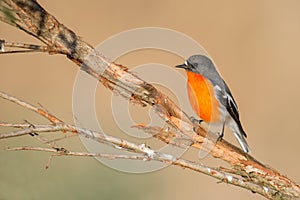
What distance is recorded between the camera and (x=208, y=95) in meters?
2.50

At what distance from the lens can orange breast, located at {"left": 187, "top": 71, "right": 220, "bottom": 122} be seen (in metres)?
2.45

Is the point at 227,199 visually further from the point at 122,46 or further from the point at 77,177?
the point at 122,46

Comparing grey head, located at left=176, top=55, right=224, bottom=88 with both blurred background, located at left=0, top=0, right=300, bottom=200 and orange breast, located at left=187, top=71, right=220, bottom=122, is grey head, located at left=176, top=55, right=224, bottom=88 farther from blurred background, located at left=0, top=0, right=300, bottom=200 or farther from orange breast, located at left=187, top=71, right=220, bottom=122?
blurred background, located at left=0, top=0, right=300, bottom=200

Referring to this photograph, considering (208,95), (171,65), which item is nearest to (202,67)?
(208,95)

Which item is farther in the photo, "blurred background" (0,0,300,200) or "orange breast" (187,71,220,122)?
"blurred background" (0,0,300,200)

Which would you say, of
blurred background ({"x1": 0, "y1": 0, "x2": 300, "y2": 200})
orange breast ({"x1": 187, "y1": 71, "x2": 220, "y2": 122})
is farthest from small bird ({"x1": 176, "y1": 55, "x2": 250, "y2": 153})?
blurred background ({"x1": 0, "y1": 0, "x2": 300, "y2": 200})

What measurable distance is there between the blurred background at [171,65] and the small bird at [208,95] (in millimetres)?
973

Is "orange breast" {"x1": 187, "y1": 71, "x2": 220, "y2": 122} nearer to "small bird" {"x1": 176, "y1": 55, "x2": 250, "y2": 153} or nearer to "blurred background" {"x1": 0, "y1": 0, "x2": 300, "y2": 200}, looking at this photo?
"small bird" {"x1": 176, "y1": 55, "x2": 250, "y2": 153}

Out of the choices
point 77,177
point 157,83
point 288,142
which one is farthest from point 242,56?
point 157,83

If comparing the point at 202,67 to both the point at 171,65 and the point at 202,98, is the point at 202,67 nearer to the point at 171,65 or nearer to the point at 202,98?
the point at 202,98

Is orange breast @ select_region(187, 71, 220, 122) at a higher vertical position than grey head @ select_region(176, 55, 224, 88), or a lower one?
lower

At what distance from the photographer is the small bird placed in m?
2.47

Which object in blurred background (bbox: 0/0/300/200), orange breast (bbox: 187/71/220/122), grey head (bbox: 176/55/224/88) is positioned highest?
blurred background (bbox: 0/0/300/200)

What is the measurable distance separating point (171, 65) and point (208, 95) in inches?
51.3
